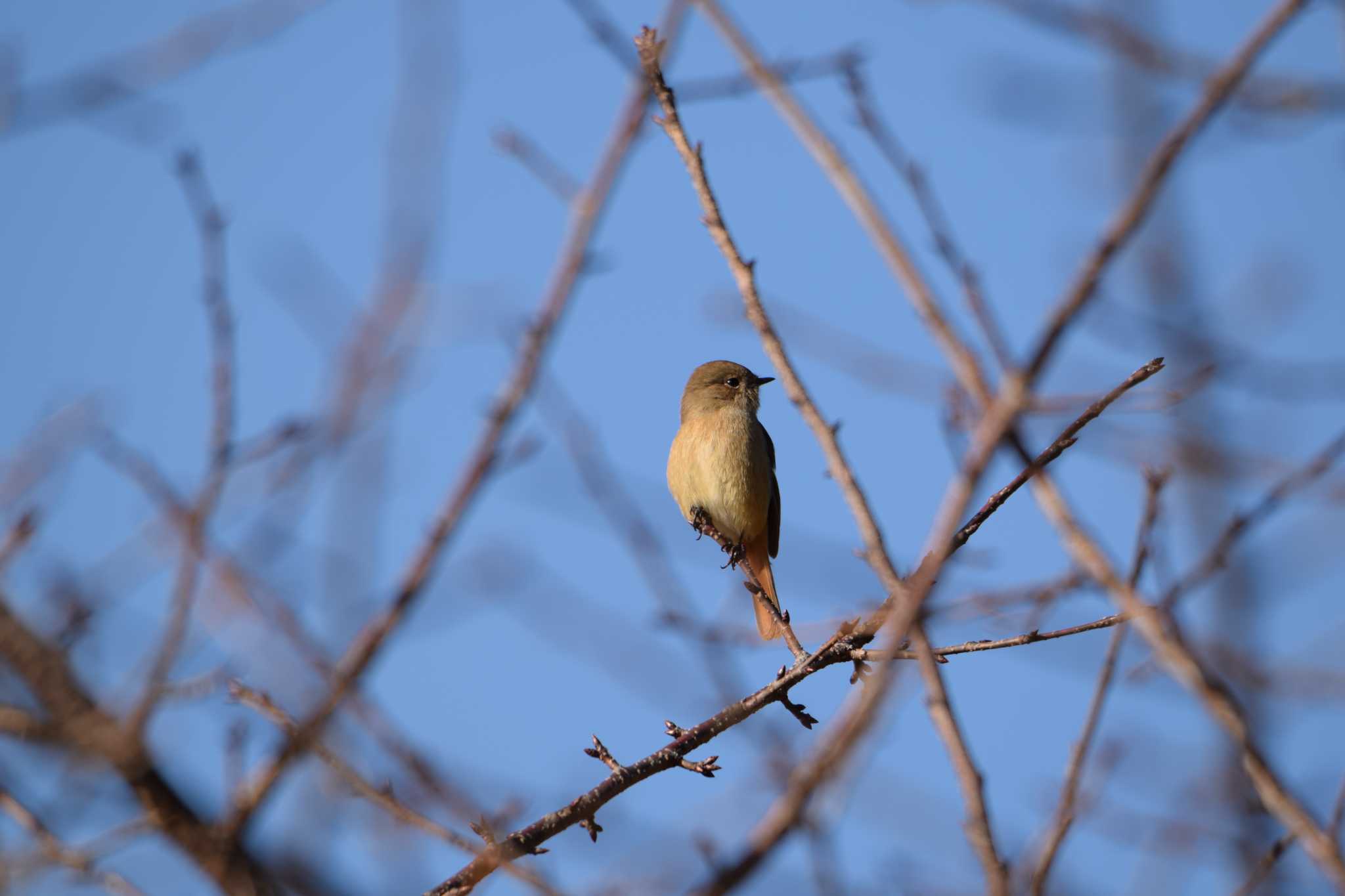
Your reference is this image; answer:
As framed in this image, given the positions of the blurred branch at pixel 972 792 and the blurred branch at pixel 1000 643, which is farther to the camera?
the blurred branch at pixel 1000 643

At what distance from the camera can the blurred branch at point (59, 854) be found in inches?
72.2

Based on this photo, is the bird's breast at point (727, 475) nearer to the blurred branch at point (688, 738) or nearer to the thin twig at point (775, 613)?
the thin twig at point (775, 613)

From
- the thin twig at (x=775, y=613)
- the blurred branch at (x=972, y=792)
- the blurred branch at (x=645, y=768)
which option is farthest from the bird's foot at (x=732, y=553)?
the blurred branch at (x=972, y=792)

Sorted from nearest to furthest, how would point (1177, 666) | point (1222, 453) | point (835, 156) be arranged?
point (1177, 666)
point (835, 156)
point (1222, 453)

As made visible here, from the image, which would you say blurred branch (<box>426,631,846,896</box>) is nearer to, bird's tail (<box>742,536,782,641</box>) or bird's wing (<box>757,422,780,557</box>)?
bird's tail (<box>742,536,782,641</box>)

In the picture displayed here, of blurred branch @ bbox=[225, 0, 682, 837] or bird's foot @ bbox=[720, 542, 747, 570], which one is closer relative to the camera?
blurred branch @ bbox=[225, 0, 682, 837]

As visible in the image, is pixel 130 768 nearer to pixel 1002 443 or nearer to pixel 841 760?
pixel 841 760

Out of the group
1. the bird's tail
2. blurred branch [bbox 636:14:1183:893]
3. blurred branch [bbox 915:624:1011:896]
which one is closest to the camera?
blurred branch [bbox 636:14:1183:893]

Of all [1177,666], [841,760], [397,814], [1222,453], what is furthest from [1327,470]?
[1222,453]

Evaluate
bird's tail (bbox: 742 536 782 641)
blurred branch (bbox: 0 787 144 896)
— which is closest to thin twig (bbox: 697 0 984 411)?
blurred branch (bbox: 0 787 144 896)

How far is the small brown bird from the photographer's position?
261 inches

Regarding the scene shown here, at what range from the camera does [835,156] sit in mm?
1696

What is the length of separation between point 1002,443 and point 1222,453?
9.01 feet

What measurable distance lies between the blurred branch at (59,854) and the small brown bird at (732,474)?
14.6 ft
